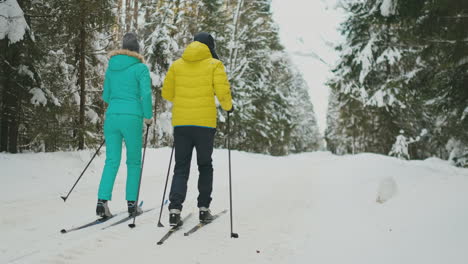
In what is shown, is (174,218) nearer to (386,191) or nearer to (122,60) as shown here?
(122,60)

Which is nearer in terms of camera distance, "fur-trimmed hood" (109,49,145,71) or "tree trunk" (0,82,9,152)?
"fur-trimmed hood" (109,49,145,71)

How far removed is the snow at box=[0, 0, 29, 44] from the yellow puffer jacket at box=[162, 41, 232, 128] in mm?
3962

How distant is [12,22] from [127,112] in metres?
3.75

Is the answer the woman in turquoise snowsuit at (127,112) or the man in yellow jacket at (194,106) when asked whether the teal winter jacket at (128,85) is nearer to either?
the woman in turquoise snowsuit at (127,112)

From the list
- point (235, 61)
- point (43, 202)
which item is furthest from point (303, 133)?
point (43, 202)

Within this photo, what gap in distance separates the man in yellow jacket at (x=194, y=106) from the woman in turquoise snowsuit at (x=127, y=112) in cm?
50

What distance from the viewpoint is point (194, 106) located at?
3.80 m

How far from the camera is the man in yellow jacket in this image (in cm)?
378

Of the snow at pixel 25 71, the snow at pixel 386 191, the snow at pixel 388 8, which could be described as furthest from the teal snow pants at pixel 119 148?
the snow at pixel 388 8

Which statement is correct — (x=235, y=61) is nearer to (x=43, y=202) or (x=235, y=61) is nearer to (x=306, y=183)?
(x=306, y=183)

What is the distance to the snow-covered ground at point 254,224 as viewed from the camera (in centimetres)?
287

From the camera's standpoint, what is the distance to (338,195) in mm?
6707

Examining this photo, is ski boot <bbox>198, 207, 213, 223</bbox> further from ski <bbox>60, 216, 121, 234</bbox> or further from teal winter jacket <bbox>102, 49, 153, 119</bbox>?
teal winter jacket <bbox>102, 49, 153, 119</bbox>

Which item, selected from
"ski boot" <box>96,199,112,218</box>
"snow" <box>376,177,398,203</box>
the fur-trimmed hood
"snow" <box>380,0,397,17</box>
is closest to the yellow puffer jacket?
the fur-trimmed hood
